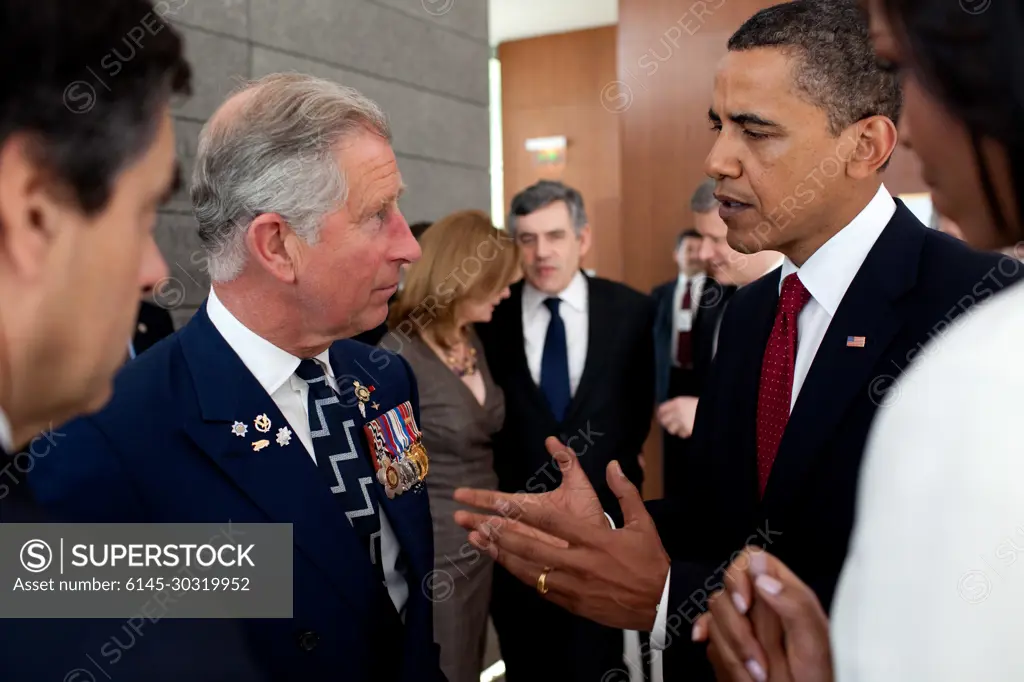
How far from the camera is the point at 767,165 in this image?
1.58 metres

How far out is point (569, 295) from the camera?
11.4 feet

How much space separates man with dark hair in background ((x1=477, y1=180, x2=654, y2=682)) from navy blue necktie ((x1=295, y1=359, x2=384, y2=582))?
1736mm

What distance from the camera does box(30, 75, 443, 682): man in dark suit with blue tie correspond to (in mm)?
1230

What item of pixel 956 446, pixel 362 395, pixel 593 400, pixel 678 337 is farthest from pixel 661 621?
pixel 678 337

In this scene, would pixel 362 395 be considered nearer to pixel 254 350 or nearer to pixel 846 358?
pixel 254 350

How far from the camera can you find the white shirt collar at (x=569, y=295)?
348 cm

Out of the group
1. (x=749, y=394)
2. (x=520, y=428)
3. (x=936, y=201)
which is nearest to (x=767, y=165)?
(x=749, y=394)

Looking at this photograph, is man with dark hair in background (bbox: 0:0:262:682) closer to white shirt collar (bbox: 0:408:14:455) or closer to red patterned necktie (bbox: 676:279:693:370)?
white shirt collar (bbox: 0:408:14:455)

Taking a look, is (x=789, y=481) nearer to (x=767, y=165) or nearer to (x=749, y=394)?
(x=749, y=394)

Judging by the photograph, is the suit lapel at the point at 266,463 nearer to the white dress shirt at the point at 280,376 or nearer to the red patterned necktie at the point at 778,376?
the white dress shirt at the point at 280,376

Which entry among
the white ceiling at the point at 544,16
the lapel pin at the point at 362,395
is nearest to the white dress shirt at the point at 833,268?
the lapel pin at the point at 362,395

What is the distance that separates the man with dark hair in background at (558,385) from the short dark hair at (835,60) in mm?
1876

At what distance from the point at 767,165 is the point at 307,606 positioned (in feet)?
4.06

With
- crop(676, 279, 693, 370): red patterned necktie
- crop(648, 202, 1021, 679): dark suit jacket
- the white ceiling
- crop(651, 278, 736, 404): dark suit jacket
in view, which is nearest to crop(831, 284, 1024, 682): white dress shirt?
crop(648, 202, 1021, 679): dark suit jacket
